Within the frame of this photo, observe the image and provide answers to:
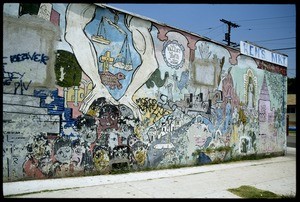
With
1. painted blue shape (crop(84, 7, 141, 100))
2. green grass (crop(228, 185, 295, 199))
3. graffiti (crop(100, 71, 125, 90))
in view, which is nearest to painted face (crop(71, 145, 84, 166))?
painted blue shape (crop(84, 7, 141, 100))

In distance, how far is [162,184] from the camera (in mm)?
6043

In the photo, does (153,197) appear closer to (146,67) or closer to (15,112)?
(15,112)

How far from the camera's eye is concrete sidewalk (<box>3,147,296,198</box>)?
16.8 ft

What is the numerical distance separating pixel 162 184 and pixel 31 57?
404 centimetres

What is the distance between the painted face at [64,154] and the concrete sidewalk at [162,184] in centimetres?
46

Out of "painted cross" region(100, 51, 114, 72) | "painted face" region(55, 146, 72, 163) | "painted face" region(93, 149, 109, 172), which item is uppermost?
"painted cross" region(100, 51, 114, 72)

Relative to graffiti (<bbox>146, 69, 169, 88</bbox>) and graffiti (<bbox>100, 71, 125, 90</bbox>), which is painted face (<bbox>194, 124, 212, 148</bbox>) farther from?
graffiti (<bbox>100, 71, 125, 90</bbox>)

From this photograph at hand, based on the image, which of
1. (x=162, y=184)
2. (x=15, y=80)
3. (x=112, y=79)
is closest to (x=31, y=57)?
(x=15, y=80)

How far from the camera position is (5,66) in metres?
5.57

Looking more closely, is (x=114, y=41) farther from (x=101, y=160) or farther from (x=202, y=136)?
(x=202, y=136)

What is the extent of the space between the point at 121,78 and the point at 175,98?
2.04m

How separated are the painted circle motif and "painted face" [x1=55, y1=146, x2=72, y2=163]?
3916mm

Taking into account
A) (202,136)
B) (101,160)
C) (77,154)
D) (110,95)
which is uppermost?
(110,95)

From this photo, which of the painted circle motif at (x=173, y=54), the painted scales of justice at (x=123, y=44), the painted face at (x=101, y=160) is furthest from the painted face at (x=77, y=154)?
the painted circle motif at (x=173, y=54)
